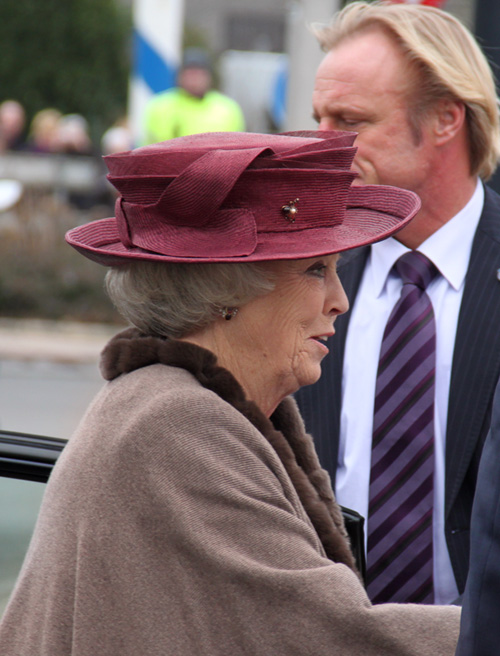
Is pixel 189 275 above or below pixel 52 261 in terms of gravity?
above

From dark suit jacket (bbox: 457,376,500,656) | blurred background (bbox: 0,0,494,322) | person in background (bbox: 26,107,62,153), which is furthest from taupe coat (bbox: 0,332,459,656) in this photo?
person in background (bbox: 26,107,62,153)

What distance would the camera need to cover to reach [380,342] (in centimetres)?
272

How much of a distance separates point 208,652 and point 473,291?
4.20 feet

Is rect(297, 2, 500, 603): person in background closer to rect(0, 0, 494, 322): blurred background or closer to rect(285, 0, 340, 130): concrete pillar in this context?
rect(0, 0, 494, 322): blurred background

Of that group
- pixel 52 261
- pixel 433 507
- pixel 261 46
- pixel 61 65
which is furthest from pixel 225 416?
pixel 261 46

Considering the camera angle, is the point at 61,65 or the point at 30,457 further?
the point at 61,65

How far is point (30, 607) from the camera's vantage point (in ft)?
6.16

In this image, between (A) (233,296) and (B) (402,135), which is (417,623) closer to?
(A) (233,296)

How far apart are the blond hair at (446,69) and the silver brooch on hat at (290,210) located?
95 cm

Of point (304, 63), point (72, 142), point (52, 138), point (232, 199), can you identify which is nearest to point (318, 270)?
point (232, 199)

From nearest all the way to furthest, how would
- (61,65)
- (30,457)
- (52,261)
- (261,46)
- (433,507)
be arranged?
1. (30,457)
2. (433,507)
3. (52,261)
4. (61,65)
5. (261,46)

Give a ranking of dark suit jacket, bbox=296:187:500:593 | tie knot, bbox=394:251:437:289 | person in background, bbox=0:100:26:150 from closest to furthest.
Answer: dark suit jacket, bbox=296:187:500:593 → tie knot, bbox=394:251:437:289 → person in background, bbox=0:100:26:150

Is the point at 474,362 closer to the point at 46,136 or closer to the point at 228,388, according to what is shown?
the point at 228,388

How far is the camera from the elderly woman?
5.64 feet
